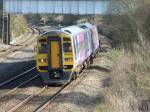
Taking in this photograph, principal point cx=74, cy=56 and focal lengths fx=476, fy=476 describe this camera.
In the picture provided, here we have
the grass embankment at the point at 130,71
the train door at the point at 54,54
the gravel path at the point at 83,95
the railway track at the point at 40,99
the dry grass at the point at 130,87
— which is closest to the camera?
the dry grass at the point at 130,87

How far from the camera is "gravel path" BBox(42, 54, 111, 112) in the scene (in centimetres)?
1788

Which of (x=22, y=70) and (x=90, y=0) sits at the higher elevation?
(x=90, y=0)

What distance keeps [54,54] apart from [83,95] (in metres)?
3.20

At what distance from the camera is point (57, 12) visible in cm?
5416

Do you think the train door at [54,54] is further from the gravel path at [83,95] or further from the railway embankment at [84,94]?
the gravel path at [83,95]

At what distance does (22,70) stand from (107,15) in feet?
48.9

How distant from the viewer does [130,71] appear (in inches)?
906

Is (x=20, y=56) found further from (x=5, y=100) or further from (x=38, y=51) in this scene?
(x=5, y=100)

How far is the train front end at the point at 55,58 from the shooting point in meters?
22.7

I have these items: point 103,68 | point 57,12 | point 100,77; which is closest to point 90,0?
point 57,12

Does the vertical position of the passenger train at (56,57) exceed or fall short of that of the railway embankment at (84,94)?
it exceeds it

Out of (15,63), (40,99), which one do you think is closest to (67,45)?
(40,99)

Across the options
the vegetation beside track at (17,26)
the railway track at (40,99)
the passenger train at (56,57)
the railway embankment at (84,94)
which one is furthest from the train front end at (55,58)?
the vegetation beside track at (17,26)

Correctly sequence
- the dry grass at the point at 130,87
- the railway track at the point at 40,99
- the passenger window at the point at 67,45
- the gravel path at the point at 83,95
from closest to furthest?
1. the dry grass at the point at 130,87
2. the railway track at the point at 40,99
3. the gravel path at the point at 83,95
4. the passenger window at the point at 67,45
